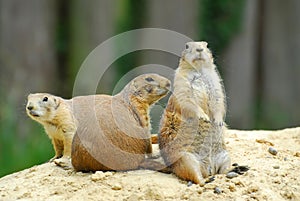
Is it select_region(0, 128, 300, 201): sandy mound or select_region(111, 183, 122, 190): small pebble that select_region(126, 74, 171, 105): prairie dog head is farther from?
select_region(111, 183, 122, 190): small pebble

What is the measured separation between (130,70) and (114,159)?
5748 mm

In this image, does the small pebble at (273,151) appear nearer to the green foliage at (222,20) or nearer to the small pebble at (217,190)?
the small pebble at (217,190)

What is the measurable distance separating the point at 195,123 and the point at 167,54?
5.13 metres

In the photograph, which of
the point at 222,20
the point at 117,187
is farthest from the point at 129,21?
the point at 117,187

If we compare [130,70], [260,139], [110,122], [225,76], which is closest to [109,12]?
[130,70]

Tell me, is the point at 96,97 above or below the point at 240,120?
above

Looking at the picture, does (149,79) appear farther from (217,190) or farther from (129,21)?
(129,21)

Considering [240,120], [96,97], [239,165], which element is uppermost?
[96,97]

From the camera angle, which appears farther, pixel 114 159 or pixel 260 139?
pixel 260 139

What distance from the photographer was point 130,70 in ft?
35.2

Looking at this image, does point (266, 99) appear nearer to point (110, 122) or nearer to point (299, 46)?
point (299, 46)

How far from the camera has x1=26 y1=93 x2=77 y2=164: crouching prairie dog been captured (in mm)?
5887

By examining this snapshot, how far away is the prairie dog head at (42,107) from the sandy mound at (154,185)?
0.58 meters

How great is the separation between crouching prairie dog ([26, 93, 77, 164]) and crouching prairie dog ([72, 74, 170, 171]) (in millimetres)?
544
